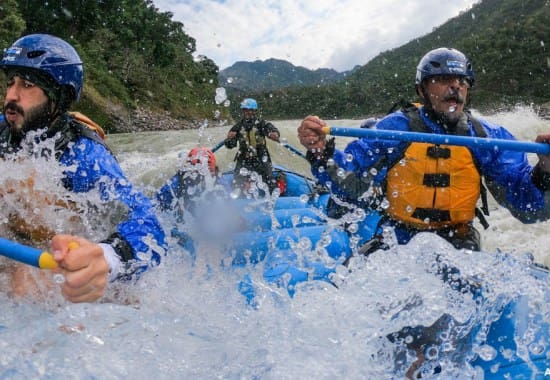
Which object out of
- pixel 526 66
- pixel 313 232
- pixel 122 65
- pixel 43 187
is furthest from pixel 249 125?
pixel 526 66

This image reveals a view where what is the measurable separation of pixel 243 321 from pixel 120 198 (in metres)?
0.75

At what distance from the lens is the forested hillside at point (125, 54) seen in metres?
27.7

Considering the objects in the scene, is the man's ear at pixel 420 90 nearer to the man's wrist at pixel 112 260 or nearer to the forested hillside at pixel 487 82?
the man's wrist at pixel 112 260

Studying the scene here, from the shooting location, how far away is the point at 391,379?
195cm

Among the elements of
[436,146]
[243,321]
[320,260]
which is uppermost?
[436,146]

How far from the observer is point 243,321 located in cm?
207

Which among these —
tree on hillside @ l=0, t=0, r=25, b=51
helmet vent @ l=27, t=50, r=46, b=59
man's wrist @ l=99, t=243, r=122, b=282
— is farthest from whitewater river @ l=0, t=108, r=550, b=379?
tree on hillside @ l=0, t=0, r=25, b=51

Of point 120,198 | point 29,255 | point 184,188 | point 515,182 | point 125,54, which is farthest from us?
point 125,54

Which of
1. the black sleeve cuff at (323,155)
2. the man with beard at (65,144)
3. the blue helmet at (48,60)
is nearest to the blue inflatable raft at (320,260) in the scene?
the black sleeve cuff at (323,155)

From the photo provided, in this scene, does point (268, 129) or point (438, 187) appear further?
point (268, 129)

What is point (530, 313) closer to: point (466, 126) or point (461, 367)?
point (461, 367)

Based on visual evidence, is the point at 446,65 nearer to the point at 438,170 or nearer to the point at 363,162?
the point at 438,170

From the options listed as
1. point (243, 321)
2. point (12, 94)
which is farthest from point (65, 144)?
point (243, 321)

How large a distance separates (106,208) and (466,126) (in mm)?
2073
